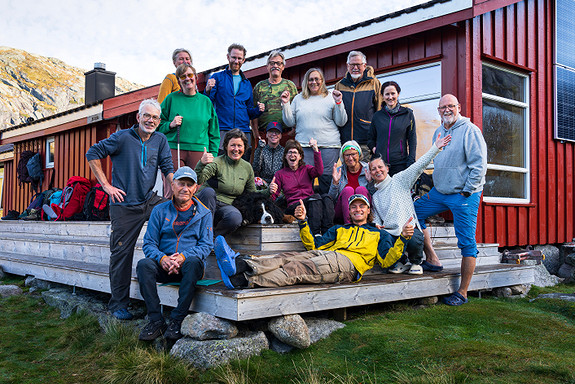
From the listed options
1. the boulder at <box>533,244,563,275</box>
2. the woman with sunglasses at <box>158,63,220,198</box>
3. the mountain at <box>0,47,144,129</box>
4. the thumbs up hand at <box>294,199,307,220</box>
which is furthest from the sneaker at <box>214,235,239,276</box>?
the mountain at <box>0,47,144,129</box>

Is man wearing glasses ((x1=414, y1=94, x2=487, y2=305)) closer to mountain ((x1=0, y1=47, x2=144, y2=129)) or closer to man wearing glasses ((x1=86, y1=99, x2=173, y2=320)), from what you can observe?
man wearing glasses ((x1=86, y1=99, x2=173, y2=320))

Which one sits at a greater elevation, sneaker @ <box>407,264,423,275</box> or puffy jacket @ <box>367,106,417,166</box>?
puffy jacket @ <box>367,106,417,166</box>

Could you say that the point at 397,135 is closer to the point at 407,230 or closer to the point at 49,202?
the point at 407,230

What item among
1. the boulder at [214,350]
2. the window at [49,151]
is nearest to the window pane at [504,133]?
the boulder at [214,350]

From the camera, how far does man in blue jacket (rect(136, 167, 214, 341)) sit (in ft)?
12.1

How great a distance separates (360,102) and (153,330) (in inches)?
156

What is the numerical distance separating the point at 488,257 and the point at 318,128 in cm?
286

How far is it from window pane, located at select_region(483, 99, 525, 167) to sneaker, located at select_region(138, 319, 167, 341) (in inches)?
224

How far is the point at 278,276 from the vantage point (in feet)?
12.7

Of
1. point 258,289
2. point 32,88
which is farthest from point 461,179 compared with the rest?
point 32,88

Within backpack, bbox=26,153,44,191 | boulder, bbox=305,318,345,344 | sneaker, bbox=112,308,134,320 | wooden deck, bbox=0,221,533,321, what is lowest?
sneaker, bbox=112,308,134,320

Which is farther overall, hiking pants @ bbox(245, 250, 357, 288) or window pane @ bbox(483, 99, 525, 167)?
window pane @ bbox(483, 99, 525, 167)

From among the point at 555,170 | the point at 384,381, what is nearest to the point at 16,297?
the point at 384,381

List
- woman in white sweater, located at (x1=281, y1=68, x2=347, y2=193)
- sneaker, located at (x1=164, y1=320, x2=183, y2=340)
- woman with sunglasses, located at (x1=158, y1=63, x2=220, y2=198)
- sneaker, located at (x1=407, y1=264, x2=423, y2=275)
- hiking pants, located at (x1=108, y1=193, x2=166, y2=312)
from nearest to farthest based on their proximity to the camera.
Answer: sneaker, located at (x1=164, y1=320, x2=183, y2=340), hiking pants, located at (x1=108, y1=193, x2=166, y2=312), sneaker, located at (x1=407, y1=264, x2=423, y2=275), woman with sunglasses, located at (x1=158, y1=63, x2=220, y2=198), woman in white sweater, located at (x1=281, y1=68, x2=347, y2=193)
